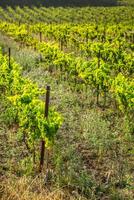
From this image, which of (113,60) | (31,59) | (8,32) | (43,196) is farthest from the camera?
(8,32)

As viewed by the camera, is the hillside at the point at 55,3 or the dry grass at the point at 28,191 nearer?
the dry grass at the point at 28,191

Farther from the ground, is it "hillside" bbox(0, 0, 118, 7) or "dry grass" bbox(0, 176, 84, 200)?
"hillside" bbox(0, 0, 118, 7)

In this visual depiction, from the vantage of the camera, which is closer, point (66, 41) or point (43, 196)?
point (43, 196)

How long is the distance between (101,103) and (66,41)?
1255cm

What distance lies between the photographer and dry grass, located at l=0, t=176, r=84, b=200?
6020 millimetres

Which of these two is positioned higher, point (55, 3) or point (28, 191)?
point (55, 3)

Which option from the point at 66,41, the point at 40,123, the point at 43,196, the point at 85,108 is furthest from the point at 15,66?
the point at 66,41

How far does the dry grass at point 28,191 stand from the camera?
6.02 m

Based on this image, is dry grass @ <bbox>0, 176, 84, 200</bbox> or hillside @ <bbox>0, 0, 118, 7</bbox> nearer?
dry grass @ <bbox>0, 176, 84, 200</bbox>

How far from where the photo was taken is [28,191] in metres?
6.16

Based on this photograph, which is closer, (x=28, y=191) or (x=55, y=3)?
(x=28, y=191)

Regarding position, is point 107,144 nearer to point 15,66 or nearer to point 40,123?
point 40,123

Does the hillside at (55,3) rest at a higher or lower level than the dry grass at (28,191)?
higher

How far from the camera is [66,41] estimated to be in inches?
934
